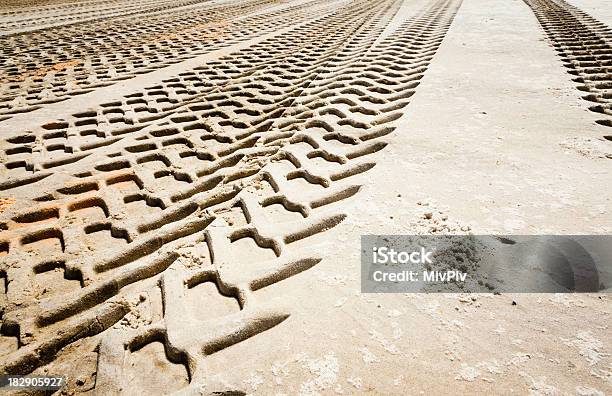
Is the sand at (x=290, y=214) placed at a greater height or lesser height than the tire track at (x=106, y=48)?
lesser

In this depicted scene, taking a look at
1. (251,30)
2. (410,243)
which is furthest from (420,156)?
(251,30)

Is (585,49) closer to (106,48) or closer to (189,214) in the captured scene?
(189,214)

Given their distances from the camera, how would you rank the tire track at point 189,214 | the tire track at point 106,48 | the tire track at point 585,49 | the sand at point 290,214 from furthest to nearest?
1. the tire track at point 106,48
2. the tire track at point 585,49
3. the tire track at point 189,214
4. the sand at point 290,214

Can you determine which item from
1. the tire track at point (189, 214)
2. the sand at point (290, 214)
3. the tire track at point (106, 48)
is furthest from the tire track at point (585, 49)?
the tire track at point (106, 48)

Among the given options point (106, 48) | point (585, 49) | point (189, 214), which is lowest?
point (189, 214)

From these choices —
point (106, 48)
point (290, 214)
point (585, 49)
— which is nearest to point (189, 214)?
point (290, 214)

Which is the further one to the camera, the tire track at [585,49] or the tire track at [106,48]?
the tire track at [106,48]

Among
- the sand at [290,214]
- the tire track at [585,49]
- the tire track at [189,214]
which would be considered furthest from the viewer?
the tire track at [585,49]

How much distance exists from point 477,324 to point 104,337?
117 centimetres

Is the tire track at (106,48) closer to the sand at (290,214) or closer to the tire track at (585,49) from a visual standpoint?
the sand at (290,214)

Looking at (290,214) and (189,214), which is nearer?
(290,214)

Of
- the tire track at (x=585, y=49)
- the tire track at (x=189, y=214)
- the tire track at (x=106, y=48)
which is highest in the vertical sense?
the tire track at (x=106, y=48)

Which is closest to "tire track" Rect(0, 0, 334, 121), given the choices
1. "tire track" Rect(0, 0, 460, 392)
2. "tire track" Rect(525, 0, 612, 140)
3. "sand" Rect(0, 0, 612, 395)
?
A: "sand" Rect(0, 0, 612, 395)

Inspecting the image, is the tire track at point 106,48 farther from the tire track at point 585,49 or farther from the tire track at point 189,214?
the tire track at point 585,49
